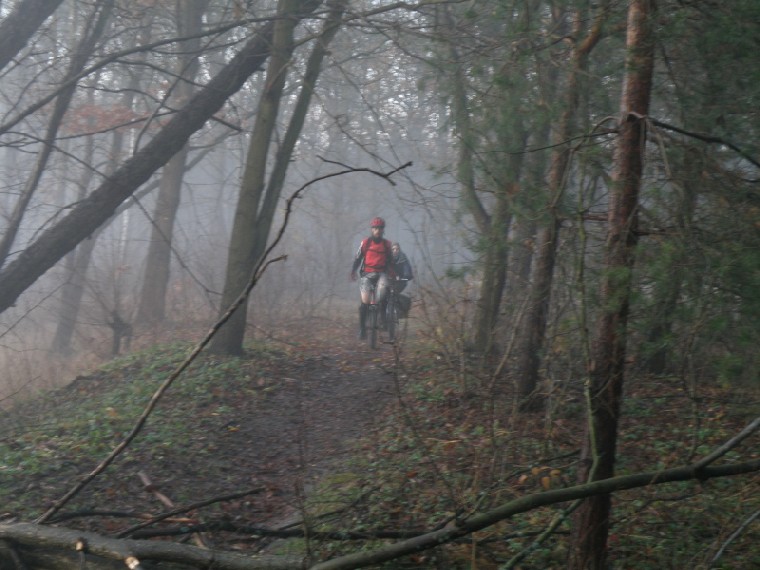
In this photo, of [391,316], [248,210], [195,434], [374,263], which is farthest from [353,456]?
[374,263]

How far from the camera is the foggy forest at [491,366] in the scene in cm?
498

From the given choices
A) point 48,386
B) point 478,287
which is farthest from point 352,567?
point 48,386

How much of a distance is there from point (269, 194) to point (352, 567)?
8567 mm

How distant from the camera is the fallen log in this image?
4.55m

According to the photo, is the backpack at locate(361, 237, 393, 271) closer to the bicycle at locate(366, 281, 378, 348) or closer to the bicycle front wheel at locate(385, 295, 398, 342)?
the bicycle at locate(366, 281, 378, 348)

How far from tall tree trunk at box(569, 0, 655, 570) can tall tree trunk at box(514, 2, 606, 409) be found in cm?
210

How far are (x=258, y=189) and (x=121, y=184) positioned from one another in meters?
2.45

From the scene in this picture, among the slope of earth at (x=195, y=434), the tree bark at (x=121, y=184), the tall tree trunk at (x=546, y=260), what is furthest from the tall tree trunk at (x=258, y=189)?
the tall tree trunk at (x=546, y=260)

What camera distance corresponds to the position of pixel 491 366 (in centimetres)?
997

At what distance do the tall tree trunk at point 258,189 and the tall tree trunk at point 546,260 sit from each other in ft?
15.5

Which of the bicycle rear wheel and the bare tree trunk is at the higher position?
the bare tree trunk

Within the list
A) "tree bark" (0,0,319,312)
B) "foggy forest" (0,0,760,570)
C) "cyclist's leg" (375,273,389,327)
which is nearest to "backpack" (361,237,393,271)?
"cyclist's leg" (375,273,389,327)

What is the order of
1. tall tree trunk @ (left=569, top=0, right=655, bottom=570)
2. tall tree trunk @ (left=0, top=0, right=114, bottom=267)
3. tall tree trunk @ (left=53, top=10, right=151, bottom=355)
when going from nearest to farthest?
tall tree trunk @ (left=569, top=0, right=655, bottom=570) < tall tree trunk @ (left=0, top=0, right=114, bottom=267) < tall tree trunk @ (left=53, top=10, right=151, bottom=355)

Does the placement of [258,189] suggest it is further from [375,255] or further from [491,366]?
[491,366]
